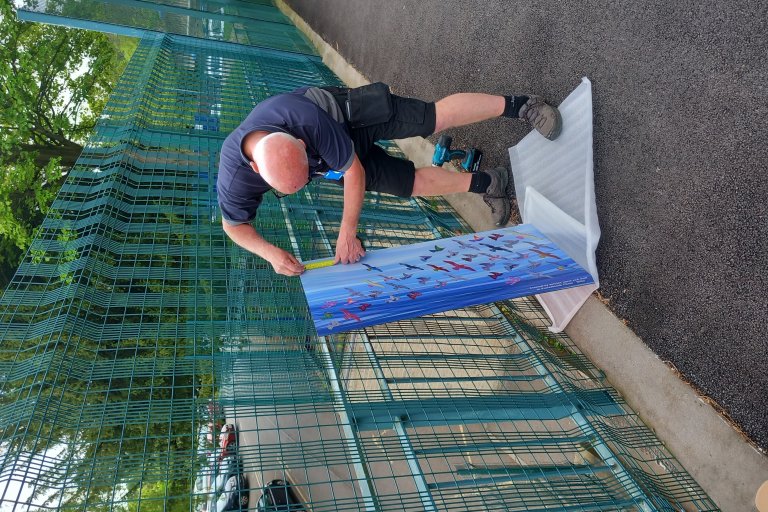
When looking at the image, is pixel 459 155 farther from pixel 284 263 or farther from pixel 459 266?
pixel 284 263

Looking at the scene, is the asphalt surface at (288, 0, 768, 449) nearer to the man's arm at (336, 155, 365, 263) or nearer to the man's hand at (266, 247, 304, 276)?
the man's arm at (336, 155, 365, 263)

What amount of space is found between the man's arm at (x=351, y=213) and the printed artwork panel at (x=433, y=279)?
0.07 meters

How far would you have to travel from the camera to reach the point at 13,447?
2133 mm

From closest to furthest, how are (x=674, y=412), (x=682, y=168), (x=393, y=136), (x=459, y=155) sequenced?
1. (x=682, y=168)
2. (x=674, y=412)
3. (x=393, y=136)
4. (x=459, y=155)

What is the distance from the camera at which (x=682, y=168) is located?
2619 mm

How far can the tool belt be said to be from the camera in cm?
304

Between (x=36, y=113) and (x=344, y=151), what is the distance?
9.27 m

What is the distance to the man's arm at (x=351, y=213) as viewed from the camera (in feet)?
9.07

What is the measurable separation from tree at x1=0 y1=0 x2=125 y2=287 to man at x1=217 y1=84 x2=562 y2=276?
260 inches

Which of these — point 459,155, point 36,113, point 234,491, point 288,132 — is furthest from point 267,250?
point 36,113

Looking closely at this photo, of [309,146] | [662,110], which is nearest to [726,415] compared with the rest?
[662,110]

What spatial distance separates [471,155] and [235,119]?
2.80 m

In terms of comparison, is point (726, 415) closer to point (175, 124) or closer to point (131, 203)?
point (131, 203)

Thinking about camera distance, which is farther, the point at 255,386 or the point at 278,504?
the point at 255,386
